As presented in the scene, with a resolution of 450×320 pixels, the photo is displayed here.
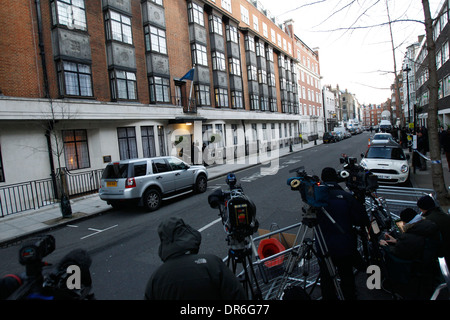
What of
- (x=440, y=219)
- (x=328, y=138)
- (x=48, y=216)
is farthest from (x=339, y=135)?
(x=440, y=219)

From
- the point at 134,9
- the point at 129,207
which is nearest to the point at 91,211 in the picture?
the point at 129,207

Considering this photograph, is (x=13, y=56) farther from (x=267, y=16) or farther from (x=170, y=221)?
(x=267, y=16)

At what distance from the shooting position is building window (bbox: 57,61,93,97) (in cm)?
1338

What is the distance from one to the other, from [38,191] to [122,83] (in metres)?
7.80

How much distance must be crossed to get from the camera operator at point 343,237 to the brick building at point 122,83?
982 cm

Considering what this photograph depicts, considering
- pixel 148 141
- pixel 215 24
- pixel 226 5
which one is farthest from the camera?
pixel 226 5

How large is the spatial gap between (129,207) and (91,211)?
1.39m

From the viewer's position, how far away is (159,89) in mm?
18984

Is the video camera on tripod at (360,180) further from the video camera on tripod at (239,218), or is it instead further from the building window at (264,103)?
the building window at (264,103)

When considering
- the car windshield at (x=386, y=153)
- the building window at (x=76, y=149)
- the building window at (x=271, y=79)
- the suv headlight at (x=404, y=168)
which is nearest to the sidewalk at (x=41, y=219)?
the building window at (x=76, y=149)

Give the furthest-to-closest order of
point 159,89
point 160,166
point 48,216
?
point 159,89 → point 160,166 → point 48,216

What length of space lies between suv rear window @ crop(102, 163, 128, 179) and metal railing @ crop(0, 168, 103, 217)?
2.51m

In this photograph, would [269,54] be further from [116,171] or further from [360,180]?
[360,180]

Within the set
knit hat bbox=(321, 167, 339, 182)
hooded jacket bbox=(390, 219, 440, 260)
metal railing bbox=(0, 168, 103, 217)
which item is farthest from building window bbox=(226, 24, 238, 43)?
hooded jacket bbox=(390, 219, 440, 260)
